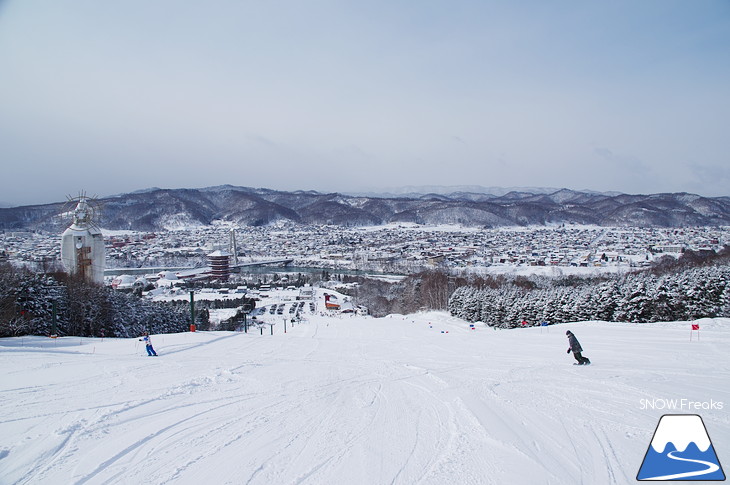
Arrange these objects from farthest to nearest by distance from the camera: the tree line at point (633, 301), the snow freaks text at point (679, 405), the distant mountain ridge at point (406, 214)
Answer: the distant mountain ridge at point (406, 214) < the tree line at point (633, 301) < the snow freaks text at point (679, 405)

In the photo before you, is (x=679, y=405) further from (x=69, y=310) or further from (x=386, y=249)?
(x=386, y=249)

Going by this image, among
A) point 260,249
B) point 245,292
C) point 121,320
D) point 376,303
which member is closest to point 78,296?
point 121,320

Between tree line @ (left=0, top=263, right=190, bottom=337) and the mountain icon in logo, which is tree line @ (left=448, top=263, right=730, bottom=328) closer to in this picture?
the mountain icon in logo

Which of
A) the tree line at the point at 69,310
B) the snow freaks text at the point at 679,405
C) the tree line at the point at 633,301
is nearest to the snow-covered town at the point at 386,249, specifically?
the tree line at the point at 69,310

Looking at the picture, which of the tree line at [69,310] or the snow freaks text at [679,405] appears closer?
the snow freaks text at [679,405]

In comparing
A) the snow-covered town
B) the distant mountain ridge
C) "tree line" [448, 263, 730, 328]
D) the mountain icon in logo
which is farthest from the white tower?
the distant mountain ridge

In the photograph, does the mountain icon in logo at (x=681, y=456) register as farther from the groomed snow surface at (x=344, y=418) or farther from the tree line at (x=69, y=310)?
the tree line at (x=69, y=310)
